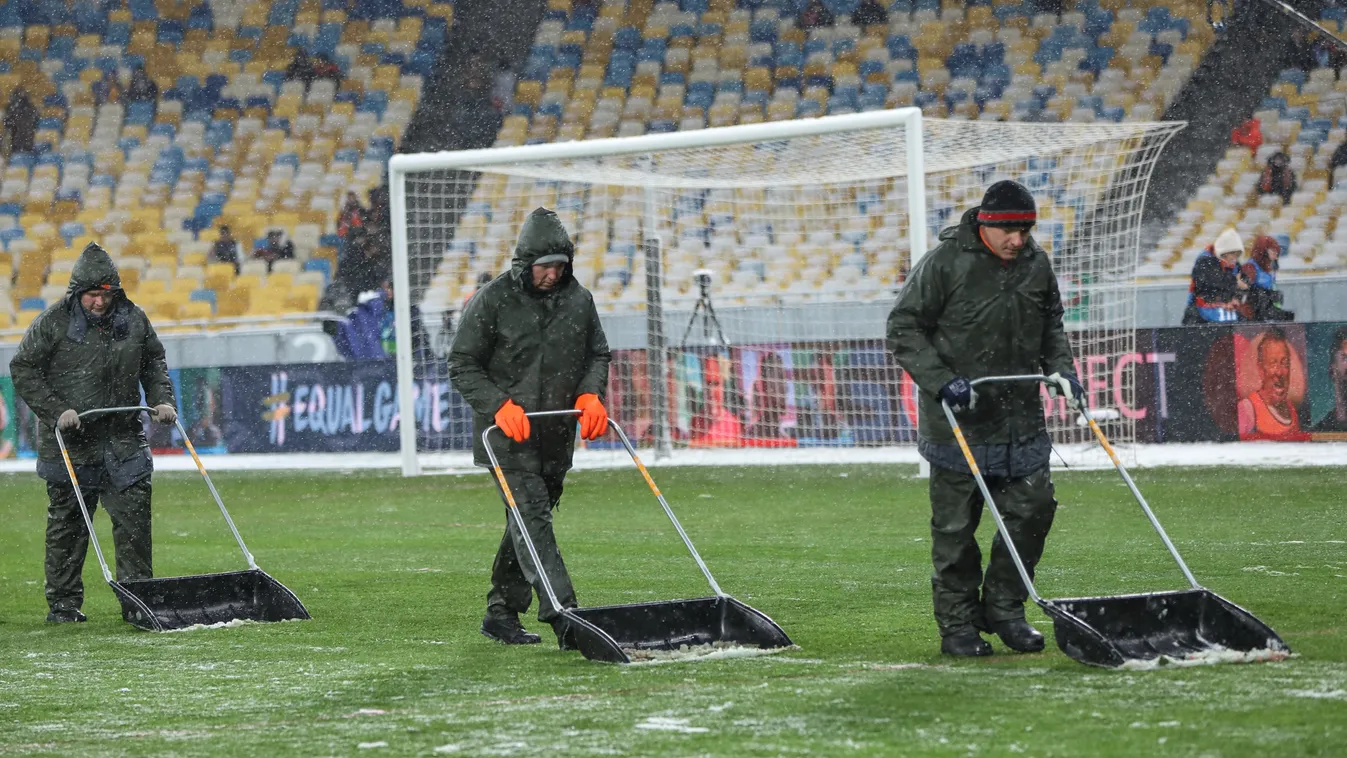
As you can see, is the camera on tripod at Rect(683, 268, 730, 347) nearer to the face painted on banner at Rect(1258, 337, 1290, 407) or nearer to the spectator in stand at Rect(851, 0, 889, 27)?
the face painted on banner at Rect(1258, 337, 1290, 407)

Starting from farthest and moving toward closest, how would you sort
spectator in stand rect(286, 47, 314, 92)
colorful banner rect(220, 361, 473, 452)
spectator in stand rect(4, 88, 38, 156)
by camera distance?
spectator in stand rect(4, 88, 38, 156)
spectator in stand rect(286, 47, 314, 92)
colorful banner rect(220, 361, 473, 452)

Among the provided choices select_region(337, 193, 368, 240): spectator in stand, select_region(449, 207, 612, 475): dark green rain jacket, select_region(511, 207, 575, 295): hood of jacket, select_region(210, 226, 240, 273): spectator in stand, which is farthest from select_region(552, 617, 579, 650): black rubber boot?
select_region(210, 226, 240, 273): spectator in stand

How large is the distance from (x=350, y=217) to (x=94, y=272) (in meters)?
17.2

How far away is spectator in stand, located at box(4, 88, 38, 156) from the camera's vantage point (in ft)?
94.3

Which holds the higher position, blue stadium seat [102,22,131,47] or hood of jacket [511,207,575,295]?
blue stadium seat [102,22,131,47]

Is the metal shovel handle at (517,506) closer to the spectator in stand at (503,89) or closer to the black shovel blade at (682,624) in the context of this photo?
the black shovel blade at (682,624)

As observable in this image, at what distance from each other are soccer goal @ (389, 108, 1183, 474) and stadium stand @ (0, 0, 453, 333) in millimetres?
4354

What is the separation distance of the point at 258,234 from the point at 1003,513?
833 inches

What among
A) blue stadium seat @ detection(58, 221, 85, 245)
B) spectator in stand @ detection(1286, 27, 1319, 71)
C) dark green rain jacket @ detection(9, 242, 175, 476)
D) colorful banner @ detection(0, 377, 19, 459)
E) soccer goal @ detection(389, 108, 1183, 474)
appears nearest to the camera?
dark green rain jacket @ detection(9, 242, 175, 476)

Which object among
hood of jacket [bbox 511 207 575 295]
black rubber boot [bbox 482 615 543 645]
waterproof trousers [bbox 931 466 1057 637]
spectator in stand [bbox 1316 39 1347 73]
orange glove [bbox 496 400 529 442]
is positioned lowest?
black rubber boot [bbox 482 615 543 645]

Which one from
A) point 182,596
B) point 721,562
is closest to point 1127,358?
point 721,562

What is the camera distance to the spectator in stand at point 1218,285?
1831cm

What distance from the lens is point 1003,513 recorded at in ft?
21.1

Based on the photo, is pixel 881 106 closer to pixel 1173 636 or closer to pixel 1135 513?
pixel 1135 513
